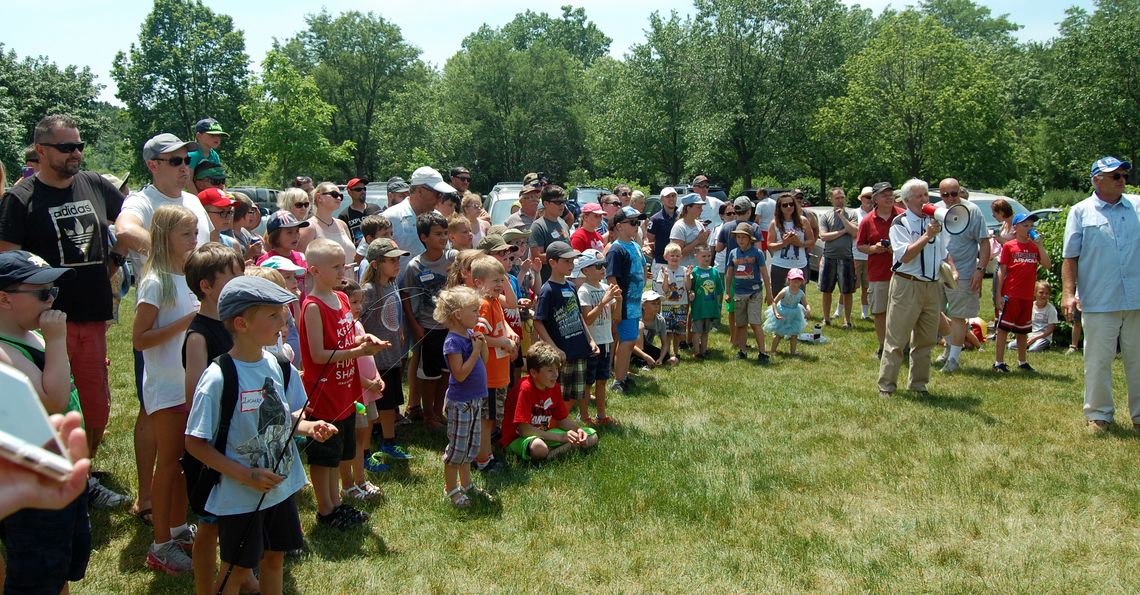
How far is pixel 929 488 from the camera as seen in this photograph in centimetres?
582

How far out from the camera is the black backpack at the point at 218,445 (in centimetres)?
347

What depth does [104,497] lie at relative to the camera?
5.31m

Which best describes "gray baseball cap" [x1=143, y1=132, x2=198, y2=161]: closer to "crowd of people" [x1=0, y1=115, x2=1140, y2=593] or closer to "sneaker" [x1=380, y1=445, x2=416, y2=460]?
"crowd of people" [x1=0, y1=115, x2=1140, y2=593]

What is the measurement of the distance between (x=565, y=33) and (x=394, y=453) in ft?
300

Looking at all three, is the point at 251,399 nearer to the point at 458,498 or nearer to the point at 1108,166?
the point at 458,498

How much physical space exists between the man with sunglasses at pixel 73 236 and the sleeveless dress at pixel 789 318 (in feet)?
25.6

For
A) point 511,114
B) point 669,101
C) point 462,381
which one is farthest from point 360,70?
point 462,381

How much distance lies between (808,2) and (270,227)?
43.0m

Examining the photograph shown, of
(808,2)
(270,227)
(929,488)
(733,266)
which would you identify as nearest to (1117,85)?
(808,2)

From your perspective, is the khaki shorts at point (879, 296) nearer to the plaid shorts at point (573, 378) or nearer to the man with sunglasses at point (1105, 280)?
the man with sunglasses at point (1105, 280)

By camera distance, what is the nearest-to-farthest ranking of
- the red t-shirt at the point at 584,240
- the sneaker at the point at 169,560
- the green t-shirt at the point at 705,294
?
the sneaker at the point at 169,560 → the red t-shirt at the point at 584,240 → the green t-shirt at the point at 705,294

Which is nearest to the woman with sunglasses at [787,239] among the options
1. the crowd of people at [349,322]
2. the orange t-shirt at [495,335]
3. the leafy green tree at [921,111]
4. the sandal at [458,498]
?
the crowd of people at [349,322]

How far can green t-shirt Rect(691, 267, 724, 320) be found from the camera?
409 inches

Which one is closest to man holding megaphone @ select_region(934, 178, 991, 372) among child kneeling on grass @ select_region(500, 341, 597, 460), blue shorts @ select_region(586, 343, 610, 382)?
blue shorts @ select_region(586, 343, 610, 382)
